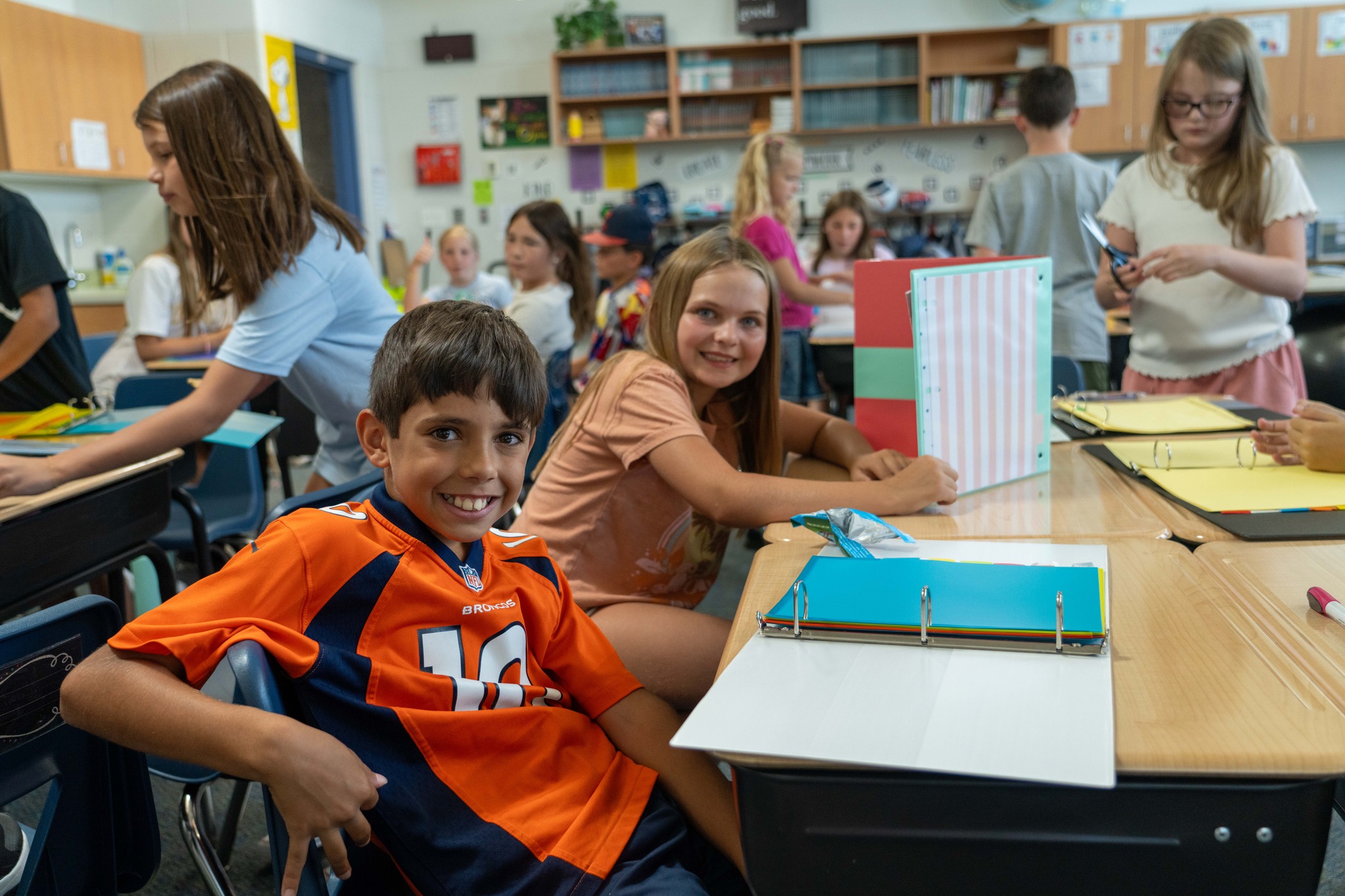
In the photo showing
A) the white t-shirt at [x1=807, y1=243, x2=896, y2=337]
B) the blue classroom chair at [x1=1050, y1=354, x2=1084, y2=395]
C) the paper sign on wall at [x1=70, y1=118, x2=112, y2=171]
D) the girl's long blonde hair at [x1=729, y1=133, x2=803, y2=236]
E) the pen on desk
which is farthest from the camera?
the paper sign on wall at [x1=70, y1=118, x2=112, y2=171]

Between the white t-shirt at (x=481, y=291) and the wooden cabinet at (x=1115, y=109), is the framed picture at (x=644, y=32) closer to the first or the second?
the white t-shirt at (x=481, y=291)

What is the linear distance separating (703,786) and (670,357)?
0.76 meters

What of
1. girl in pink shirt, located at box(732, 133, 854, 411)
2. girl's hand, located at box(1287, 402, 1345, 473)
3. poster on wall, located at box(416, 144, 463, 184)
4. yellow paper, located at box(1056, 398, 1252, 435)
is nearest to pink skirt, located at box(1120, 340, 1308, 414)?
yellow paper, located at box(1056, 398, 1252, 435)

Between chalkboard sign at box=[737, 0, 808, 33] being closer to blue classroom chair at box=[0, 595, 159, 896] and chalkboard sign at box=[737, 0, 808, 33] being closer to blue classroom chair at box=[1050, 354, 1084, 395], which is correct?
blue classroom chair at box=[1050, 354, 1084, 395]

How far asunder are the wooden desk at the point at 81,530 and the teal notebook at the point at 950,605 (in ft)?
3.69

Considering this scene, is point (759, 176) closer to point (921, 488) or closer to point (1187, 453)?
point (1187, 453)

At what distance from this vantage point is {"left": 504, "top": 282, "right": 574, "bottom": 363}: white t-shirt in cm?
335

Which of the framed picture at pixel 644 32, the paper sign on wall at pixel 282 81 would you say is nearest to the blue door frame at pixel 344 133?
the paper sign on wall at pixel 282 81

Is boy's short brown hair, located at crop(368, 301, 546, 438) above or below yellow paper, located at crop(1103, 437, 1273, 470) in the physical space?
above

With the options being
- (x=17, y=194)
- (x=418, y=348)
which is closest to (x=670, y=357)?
(x=418, y=348)

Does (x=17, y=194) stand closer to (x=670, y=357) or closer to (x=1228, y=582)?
(x=670, y=357)

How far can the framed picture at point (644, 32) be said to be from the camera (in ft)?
21.1

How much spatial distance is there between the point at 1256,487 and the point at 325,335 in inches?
58.2

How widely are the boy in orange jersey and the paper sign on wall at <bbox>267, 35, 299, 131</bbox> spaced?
15.9ft
